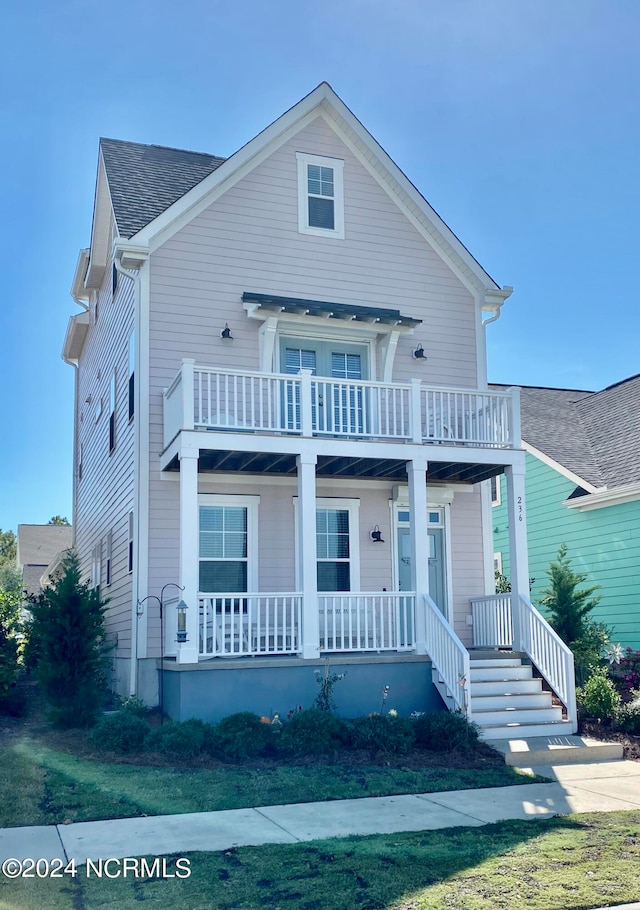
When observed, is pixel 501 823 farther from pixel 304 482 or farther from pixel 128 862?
pixel 304 482

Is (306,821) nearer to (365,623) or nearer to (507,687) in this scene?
(365,623)

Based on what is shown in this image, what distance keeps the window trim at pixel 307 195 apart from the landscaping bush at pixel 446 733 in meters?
8.54

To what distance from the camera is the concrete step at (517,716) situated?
1199 centimetres

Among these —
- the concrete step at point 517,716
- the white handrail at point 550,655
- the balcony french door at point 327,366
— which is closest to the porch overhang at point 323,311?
the balcony french door at point 327,366

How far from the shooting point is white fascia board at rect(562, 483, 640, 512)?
1662 centimetres

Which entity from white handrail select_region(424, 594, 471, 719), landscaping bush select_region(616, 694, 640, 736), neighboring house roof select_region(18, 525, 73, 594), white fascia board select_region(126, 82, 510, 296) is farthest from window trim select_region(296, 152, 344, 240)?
neighboring house roof select_region(18, 525, 73, 594)

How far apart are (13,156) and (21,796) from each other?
1164cm

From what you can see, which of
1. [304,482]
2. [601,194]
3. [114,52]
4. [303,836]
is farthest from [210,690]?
[601,194]

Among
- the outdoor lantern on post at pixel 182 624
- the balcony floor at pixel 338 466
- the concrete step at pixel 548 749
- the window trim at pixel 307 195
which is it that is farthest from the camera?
the window trim at pixel 307 195

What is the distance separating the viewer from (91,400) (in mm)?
20422

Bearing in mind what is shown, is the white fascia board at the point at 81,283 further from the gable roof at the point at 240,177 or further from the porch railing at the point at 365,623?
the porch railing at the point at 365,623

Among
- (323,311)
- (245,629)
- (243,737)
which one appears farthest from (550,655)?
(323,311)

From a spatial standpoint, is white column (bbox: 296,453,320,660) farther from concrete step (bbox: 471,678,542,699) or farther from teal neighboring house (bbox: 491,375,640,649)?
teal neighboring house (bbox: 491,375,640,649)

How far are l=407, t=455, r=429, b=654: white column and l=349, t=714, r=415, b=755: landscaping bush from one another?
6.45 ft
